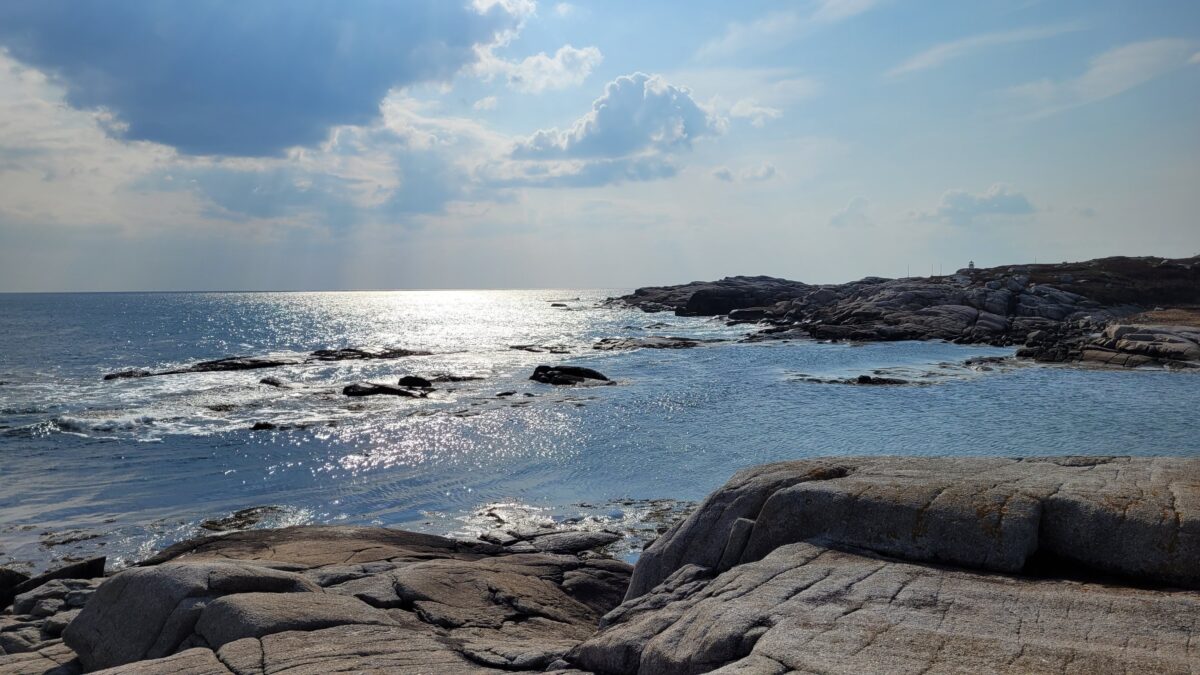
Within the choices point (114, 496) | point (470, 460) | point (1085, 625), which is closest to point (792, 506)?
point (1085, 625)

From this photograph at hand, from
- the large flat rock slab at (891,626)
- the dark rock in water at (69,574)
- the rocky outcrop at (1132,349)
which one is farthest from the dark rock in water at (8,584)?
the rocky outcrop at (1132,349)

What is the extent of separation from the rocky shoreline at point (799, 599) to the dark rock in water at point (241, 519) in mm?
9663

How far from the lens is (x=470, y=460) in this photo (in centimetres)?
3384

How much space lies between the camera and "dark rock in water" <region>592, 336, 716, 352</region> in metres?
86.1

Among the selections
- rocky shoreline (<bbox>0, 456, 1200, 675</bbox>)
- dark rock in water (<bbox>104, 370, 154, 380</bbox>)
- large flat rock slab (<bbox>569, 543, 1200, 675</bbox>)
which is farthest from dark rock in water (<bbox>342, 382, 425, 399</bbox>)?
large flat rock slab (<bbox>569, 543, 1200, 675</bbox>)

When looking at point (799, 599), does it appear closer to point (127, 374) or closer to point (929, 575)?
point (929, 575)

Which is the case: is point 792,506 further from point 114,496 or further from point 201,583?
point 114,496

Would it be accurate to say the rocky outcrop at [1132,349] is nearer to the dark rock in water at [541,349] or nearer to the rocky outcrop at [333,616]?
the dark rock in water at [541,349]

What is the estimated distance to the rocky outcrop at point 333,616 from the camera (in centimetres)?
995

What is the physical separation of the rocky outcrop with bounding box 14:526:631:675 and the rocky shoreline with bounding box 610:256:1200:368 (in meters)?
58.1

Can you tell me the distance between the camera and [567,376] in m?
58.7

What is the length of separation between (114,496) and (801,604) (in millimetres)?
28582

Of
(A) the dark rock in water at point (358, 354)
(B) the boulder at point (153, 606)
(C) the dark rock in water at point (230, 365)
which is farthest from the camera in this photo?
(A) the dark rock in water at point (358, 354)

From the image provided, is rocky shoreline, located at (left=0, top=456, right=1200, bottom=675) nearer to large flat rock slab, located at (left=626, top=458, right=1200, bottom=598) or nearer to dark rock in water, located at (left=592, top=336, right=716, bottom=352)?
large flat rock slab, located at (left=626, top=458, right=1200, bottom=598)
